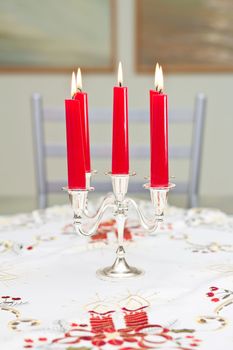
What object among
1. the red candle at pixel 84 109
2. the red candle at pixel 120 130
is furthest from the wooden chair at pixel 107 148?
the red candle at pixel 120 130

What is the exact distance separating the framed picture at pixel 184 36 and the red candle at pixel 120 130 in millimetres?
2637

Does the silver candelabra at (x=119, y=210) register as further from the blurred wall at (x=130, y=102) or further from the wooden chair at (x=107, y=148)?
the blurred wall at (x=130, y=102)

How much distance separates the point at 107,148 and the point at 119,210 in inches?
38.2

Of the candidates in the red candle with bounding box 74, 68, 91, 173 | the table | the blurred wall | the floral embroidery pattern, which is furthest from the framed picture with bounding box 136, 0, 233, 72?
the floral embroidery pattern

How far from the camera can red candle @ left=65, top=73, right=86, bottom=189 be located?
79cm

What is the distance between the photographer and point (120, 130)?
0.83 meters

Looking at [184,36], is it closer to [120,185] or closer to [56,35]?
[56,35]

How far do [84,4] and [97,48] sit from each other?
27cm

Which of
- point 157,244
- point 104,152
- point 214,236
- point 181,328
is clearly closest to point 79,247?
point 157,244

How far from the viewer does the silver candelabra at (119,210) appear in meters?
0.83

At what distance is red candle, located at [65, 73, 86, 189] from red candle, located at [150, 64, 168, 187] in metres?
0.10

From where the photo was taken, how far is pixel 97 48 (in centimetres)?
344

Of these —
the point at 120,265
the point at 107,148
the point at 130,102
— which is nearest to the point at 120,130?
the point at 120,265

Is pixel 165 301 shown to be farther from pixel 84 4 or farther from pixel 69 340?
pixel 84 4
